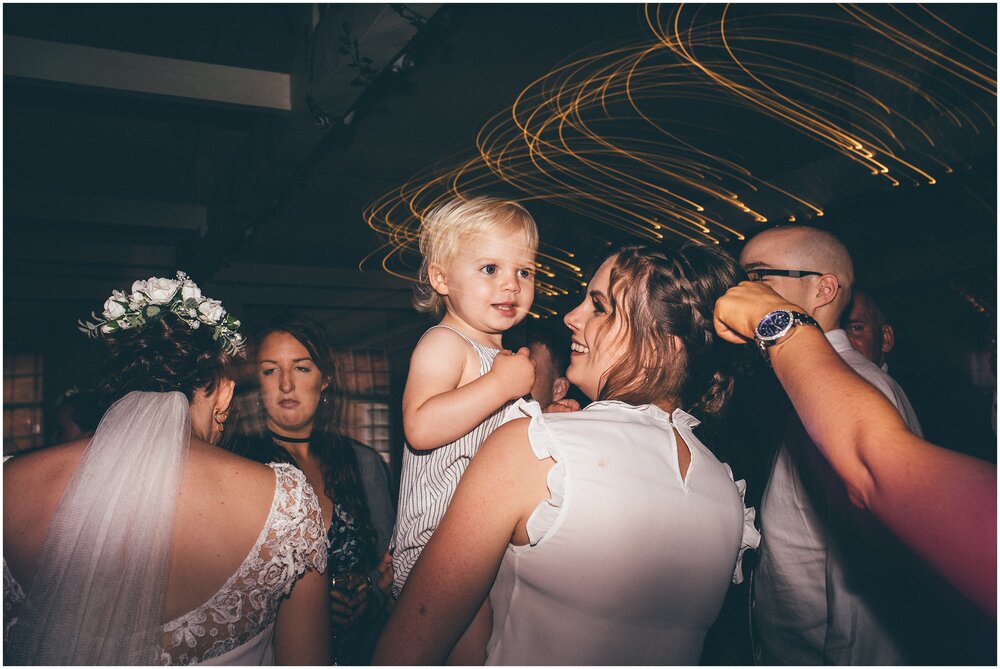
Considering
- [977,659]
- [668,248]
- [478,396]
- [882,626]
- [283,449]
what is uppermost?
[668,248]

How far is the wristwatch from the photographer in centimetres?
126

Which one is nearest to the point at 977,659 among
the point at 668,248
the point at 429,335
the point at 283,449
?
the point at 668,248

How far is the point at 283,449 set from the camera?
2.83 m

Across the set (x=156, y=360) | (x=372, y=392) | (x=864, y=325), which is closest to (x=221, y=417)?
(x=156, y=360)

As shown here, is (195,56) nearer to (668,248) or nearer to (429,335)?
(429,335)

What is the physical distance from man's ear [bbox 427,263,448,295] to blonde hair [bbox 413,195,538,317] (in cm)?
2

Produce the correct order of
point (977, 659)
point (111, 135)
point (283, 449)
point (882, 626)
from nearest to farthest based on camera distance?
point (977, 659) → point (882, 626) → point (283, 449) → point (111, 135)

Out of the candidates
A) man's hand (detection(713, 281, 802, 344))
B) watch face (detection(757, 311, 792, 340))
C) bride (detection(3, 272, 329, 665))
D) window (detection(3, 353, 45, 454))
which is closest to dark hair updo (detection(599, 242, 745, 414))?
man's hand (detection(713, 281, 802, 344))

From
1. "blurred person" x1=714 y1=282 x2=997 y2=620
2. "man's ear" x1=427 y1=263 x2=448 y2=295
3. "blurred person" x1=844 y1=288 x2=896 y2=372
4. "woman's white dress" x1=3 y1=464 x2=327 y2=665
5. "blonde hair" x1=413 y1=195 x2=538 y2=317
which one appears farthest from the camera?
"blurred person" x1=844 y1=288 x2=896 y2=372

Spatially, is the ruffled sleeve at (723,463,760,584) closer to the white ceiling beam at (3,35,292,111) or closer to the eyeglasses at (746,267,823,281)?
the eyeglasses at (746,267,823,281)

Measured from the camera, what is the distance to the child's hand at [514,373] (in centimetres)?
186

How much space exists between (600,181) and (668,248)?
182 inches

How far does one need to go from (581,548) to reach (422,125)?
5000 mm

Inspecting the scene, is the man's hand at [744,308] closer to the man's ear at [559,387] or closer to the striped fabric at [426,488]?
the striped fabric at [426,488]
